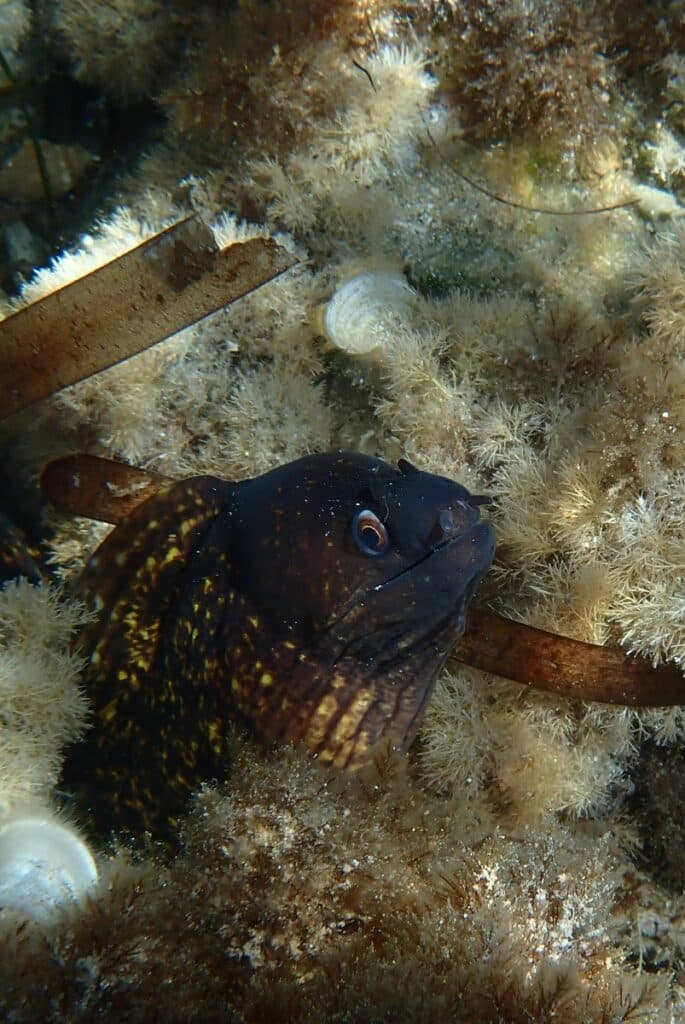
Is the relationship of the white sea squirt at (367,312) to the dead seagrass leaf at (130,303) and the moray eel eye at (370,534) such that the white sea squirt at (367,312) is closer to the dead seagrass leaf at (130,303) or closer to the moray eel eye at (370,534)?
the dead seagrass leaf at (130,303)

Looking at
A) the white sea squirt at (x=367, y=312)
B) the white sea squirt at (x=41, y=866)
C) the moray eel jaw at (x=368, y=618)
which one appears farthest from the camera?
the white sea squirt at (x=367, y=312)

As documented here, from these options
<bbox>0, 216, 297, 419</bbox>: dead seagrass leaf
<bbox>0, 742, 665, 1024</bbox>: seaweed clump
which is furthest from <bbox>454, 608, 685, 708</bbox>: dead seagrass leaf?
<bbox>0, 216, 297, 419</bbox>: dead seagrass leaf

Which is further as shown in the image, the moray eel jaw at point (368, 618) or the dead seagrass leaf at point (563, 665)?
the dead seagrass leaf at point (563, 665)

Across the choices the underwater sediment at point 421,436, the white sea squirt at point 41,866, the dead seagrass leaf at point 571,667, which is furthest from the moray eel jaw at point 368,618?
the white sea squirt at point 41,866

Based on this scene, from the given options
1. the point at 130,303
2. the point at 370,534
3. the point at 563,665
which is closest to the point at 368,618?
the point at 370,534

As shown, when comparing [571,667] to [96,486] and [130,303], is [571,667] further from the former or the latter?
[130,303]

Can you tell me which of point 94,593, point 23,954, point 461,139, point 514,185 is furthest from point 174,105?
point 23,954

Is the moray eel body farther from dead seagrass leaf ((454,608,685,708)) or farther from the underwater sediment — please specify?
dead seagrass leaf ((454,608,685,708))
